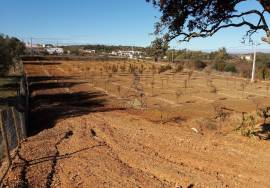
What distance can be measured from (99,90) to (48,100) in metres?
6.46

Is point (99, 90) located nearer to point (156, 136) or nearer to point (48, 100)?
point (48, 100)

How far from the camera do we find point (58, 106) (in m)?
19.2

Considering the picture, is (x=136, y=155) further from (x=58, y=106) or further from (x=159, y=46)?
(x=58, y=106)

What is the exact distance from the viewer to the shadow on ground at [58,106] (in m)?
15.2

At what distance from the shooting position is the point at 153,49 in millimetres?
10039

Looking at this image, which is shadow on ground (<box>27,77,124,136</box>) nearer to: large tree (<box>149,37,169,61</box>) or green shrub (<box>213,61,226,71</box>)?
large tree (<box>149,37,169,61</box>)

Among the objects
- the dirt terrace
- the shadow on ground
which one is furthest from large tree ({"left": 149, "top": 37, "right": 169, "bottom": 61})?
the shadow on ground

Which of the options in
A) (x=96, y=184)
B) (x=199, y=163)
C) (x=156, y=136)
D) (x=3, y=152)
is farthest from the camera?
(x=156, y=136)

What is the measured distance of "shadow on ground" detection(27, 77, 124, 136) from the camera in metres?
15.2

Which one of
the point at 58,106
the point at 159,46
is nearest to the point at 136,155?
the point at 159,46

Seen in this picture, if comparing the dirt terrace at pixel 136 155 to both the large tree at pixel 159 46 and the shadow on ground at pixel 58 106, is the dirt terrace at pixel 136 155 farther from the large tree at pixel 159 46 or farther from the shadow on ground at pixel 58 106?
the large tree at pixel 159 46

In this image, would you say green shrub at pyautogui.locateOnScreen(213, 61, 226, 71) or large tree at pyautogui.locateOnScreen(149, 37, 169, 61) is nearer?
large tree at pyautogui.locateOnScreen(149, 37, 169, 61)

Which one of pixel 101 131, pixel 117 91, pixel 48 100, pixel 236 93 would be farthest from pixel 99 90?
pixel 101 131

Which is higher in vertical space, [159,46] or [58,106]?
[159,46]
